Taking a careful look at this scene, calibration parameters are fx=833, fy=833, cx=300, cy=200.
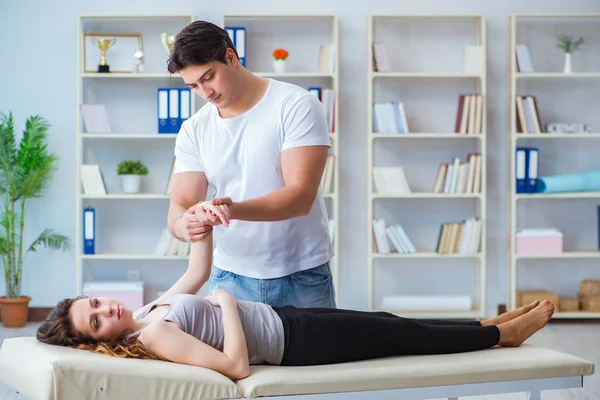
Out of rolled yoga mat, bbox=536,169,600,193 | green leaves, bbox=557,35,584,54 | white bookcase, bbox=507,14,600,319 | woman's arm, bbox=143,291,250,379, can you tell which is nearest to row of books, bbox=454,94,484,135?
white bookcase, bbox=507,14,600,319

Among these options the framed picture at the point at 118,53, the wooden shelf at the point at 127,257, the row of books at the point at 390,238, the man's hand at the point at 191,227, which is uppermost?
the framed picture at the point at 118,53

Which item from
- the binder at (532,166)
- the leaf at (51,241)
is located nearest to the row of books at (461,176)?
the binder at (532,166)

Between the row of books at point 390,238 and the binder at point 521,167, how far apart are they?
741 millimetres

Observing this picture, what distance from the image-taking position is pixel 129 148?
5.08 metres

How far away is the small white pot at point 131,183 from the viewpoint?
4.88 metres

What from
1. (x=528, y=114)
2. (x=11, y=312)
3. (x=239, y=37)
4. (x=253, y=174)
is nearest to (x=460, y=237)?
(x=528, y=114)

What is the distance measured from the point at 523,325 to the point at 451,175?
279 centimetres

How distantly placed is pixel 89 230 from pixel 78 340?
9.66ft

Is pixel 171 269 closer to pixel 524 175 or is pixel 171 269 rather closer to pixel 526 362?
pixel 524 175

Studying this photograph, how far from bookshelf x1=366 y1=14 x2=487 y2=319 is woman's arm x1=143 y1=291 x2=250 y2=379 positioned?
3081 mm

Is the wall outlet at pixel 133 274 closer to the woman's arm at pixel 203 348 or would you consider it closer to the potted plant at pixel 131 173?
the potted plant at pixel 131 173

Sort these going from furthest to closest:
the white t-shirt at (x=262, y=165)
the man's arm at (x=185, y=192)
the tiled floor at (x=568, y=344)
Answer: the tiled floor at (x=568, y=344)
the man's arm at (x=185, y=192)
the white t-shirt at (x=262, y=165)

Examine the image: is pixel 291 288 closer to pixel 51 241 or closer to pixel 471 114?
pixel 471 114

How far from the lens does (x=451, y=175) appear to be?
16.2ft
